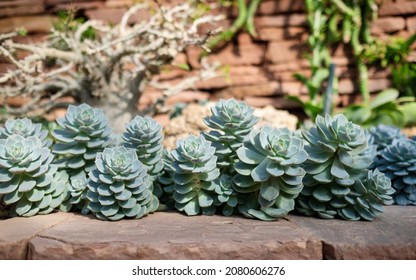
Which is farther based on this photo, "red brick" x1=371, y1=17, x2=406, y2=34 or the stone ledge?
"red brick" x1=371, y1=17, x2=406, y2=34

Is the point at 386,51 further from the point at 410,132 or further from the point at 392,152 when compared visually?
the point at 392,152

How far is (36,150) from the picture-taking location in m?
1.16

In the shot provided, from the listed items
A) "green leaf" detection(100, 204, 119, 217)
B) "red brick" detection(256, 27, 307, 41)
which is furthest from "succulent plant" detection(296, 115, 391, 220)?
"red brick" detection(256, 27, 307, 41)

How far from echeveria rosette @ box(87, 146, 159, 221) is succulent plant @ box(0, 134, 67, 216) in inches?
5.2

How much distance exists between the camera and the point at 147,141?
1.24 metres

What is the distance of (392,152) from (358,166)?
0.33 meters

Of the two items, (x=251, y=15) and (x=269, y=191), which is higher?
(x=251, y=15)

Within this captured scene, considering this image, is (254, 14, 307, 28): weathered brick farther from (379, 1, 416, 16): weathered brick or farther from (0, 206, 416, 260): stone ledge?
(0, 206, 416, 260): stone ledge

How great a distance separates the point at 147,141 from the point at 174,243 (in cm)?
38

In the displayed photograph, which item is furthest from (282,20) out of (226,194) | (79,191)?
(79,191)

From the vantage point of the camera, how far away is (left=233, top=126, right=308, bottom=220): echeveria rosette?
1.08m

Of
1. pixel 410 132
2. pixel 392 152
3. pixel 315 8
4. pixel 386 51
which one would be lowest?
pixel 410 132

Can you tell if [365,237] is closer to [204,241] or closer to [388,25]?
[204,241]
